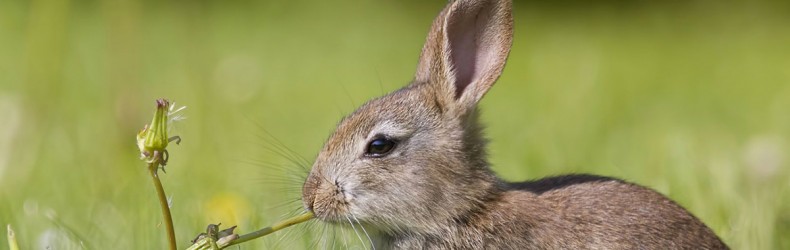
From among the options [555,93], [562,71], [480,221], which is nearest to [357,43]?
[562,71]

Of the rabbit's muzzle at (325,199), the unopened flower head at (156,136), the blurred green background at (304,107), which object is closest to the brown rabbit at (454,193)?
the rabbit's muzzle at (325,199)

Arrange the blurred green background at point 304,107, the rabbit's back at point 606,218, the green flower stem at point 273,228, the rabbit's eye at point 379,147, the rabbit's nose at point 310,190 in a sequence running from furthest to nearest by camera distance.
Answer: the blurred green background at point 304,107, the rabbit's eye at point 379,147, the rabbit's nose at point 310,190, the rabbit's back at point 606,218, the green flower stem at point 273,228

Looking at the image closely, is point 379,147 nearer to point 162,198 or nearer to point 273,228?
point 273,228

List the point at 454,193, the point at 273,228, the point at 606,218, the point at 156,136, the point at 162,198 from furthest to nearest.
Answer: the point at 454,193, the point at 606,218, the point at 273,228, the point at 162,198, the point at 156,136

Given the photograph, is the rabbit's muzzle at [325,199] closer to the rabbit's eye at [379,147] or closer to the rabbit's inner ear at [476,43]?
the rabbit's eye at [379,147]

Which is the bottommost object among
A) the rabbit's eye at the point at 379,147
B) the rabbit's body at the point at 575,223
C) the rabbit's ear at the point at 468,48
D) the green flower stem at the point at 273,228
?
the green flower stem at the point at 273,228

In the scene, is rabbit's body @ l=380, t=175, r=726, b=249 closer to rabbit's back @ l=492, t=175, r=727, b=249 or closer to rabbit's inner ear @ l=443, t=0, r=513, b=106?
rabbit's back @ l=492, t=175, r=727, b=249

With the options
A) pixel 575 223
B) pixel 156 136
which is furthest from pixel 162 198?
pixel 575 223

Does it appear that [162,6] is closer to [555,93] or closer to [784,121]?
[555,93]
